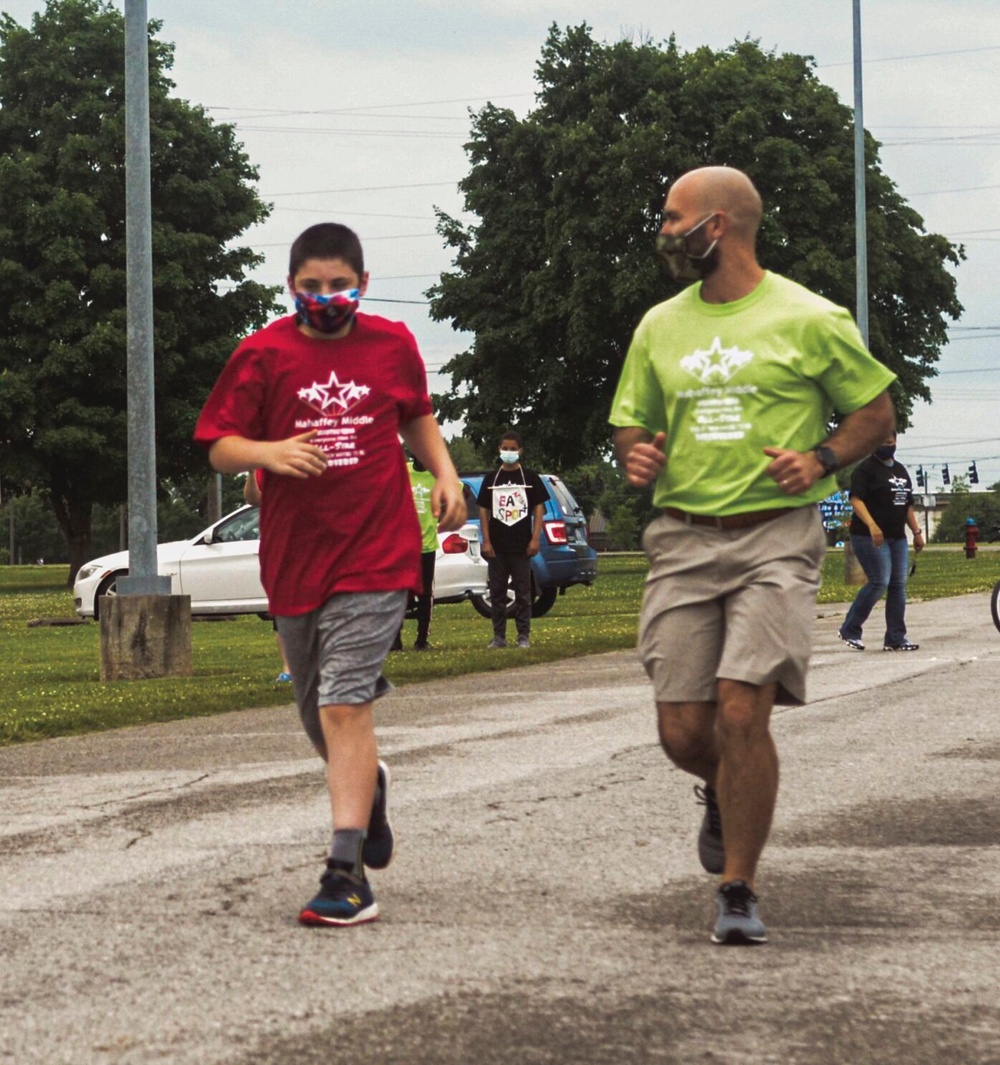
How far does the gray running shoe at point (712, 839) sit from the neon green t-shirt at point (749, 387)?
0.79 meters

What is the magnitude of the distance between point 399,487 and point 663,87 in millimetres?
40730

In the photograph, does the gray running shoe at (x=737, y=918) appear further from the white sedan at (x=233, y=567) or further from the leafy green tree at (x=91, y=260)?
the leafy green tree at (x=91, y=260)

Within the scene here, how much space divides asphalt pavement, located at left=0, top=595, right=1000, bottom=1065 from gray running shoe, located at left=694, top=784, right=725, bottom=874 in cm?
15

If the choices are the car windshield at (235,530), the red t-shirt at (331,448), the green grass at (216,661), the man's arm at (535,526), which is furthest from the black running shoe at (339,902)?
the car windshield at (235,530)

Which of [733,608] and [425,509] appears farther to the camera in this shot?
[425,509]

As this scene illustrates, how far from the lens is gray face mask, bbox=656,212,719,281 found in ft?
17.4

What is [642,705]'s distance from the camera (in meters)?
11.9

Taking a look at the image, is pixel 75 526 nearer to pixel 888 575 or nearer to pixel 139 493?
pixel 139 493

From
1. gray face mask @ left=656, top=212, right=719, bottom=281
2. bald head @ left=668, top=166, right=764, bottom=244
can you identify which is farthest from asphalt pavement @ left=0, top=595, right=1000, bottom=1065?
bald head @ left=668, top=166, right=764, bottom=244

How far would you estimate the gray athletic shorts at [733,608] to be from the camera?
5.11 metres

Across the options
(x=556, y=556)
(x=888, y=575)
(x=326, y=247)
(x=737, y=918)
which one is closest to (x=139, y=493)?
(x=888, y=575)

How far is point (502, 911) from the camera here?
5.57 meters

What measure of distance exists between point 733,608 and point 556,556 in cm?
2054

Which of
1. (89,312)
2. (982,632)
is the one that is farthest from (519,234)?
(982,632)
